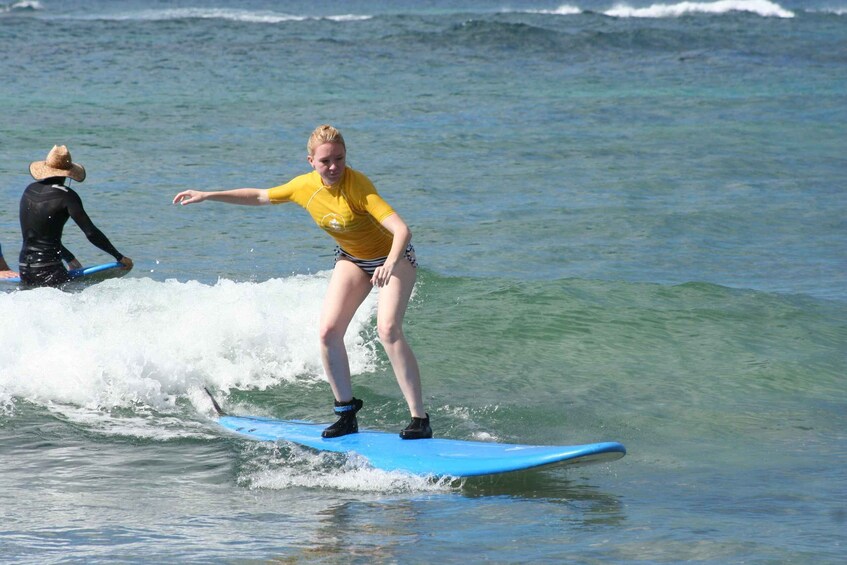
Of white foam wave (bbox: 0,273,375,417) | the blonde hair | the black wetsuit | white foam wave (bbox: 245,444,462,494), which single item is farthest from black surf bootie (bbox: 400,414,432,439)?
the black wetsuit

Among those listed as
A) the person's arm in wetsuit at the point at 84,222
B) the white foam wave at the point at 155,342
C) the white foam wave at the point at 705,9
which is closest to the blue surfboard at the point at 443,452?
the white foam wave at the point at 155,342

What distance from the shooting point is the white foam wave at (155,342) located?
25.7 feet

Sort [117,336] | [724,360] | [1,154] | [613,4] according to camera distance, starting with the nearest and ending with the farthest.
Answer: [117,336] → [724,360] → [1,154] → [613,4]

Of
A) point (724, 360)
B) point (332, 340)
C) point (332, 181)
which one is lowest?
point (724, 360)

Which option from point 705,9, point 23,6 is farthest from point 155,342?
point 705,9

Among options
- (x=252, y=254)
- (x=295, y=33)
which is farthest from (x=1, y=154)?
(x=295, y=33)

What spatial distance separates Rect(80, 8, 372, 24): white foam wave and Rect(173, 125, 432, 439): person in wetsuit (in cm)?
3447

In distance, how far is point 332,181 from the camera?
5.89 metres

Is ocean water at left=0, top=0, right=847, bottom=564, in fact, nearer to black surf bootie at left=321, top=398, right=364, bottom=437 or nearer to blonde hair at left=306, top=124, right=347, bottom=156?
black surf bootie at left=321, top=398, right=364, bottom=437

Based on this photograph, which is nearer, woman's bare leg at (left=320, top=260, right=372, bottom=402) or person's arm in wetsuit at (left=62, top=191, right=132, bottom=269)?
woman's bare leg at (left=320, top=260, right=372, bottom=402)

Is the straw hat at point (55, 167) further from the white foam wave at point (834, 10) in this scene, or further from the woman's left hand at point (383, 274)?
the white foam wave at point (834, 10)

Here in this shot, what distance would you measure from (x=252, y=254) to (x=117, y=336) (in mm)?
3872

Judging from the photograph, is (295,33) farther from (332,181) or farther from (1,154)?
(332,181)

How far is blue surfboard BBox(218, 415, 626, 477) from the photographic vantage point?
5941 mm
